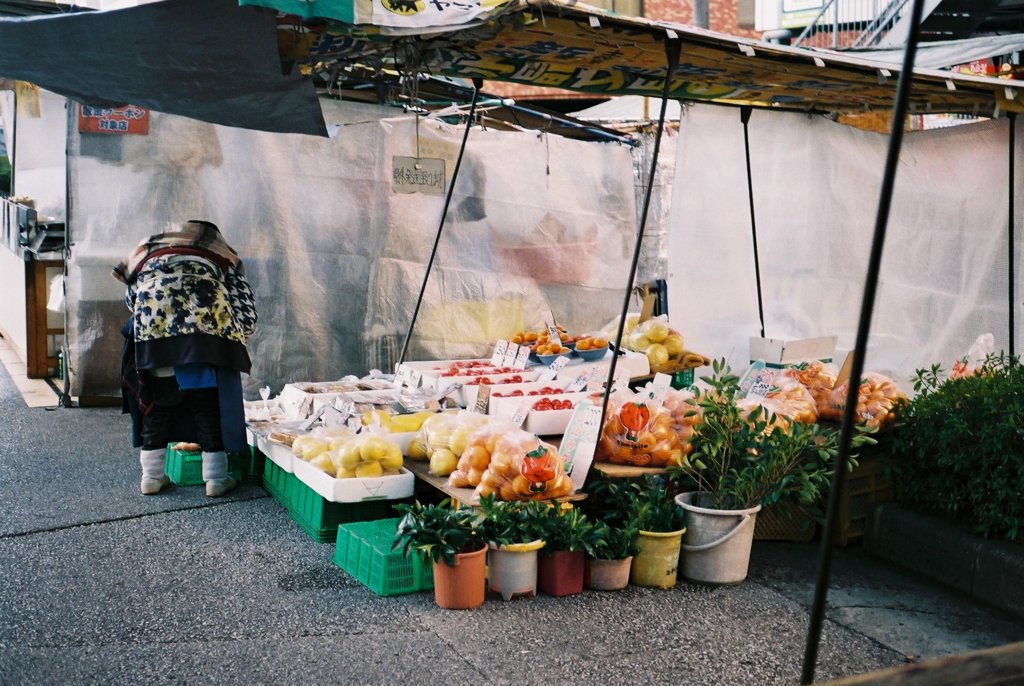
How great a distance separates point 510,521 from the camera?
4.88 metres

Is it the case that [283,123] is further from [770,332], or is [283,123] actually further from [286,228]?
[770,332]

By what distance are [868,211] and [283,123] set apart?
18.0ft

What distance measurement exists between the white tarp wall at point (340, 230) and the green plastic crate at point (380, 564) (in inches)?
176

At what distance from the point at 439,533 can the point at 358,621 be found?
551 millimetres

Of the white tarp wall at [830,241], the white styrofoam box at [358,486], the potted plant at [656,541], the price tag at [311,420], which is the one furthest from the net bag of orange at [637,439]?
the white tarp wall at [830,241]

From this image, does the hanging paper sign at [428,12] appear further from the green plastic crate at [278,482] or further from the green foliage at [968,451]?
the green foliage at [968,451]

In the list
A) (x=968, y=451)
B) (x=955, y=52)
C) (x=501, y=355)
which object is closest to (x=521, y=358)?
(x=501, y=355)

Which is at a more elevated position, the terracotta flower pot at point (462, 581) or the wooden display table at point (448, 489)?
the wooden display table at point (448, 489)

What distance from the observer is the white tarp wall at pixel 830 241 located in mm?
8148

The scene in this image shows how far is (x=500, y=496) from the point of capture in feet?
16.9

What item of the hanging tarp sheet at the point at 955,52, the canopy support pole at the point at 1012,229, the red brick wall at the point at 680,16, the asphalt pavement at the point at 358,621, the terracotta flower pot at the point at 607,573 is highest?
the red brick wall at the point at 680,16

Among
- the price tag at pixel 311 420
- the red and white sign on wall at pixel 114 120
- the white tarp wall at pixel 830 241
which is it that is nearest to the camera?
the price tag at pixel 311 420

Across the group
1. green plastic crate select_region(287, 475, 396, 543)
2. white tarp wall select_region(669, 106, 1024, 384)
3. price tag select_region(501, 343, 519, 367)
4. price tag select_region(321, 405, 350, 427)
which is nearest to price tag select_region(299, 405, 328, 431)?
price tag select_region(321, 405, 350, 427)

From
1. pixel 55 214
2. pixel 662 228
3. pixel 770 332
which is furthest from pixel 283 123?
pixel 662 228
